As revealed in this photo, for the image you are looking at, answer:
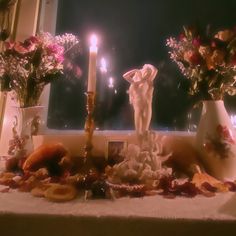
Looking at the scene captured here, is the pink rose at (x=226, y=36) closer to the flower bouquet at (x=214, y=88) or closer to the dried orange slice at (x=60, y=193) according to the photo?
the flower bouquet at (x=214, y=88)

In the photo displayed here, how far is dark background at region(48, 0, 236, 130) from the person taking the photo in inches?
50.1

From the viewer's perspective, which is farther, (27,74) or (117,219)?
(27,74)

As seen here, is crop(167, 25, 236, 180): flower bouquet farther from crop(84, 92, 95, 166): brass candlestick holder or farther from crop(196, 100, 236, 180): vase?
crop(84, 92, 95, 166): brass candlestick holder

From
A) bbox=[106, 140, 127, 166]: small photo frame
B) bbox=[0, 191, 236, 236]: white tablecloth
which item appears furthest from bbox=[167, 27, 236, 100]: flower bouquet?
bbox=[0, 191, 236, 236]: white tablecloth

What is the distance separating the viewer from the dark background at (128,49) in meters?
1.27

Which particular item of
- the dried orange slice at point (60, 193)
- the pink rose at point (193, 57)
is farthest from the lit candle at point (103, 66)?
the dried orange slice at point (60, 193)

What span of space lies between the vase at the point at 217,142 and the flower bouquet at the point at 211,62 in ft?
0.16

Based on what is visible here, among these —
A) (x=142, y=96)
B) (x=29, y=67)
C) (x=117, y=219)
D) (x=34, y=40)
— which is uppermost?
(x=34, y=40)

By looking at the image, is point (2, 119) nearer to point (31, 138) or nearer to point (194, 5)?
point (31, 138)

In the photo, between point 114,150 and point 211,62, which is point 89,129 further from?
point 211,62

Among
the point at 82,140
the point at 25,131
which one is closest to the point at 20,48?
the point at 25,131

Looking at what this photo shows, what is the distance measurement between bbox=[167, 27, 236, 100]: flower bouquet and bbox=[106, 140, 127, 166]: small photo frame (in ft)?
0.94

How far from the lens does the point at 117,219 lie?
55 cm

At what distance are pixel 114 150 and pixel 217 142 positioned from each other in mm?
323
